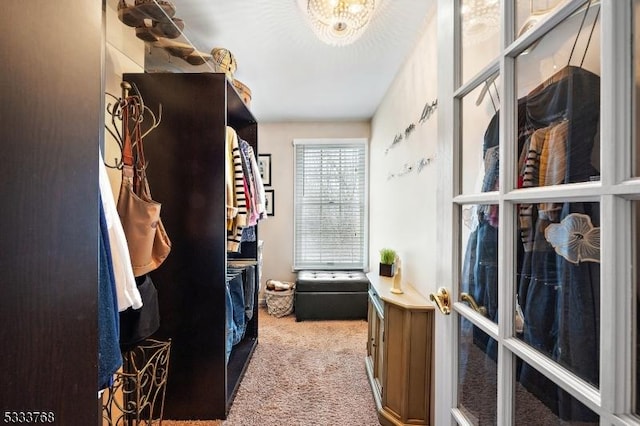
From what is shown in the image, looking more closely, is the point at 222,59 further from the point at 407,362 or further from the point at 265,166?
the point at 407,362

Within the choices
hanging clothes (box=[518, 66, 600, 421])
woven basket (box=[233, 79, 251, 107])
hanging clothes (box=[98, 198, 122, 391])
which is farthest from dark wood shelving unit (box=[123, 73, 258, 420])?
hanging clothes (box=[518, 66, 600, 421])

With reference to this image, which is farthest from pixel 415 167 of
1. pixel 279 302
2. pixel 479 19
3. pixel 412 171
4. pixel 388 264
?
pixel 279 302

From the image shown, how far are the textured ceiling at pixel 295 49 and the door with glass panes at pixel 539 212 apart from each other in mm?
1143

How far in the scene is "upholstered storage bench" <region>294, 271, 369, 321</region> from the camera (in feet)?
11.1

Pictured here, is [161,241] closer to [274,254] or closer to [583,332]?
[583,332]

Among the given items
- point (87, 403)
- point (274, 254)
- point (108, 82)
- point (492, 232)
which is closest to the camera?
point (87, 403)

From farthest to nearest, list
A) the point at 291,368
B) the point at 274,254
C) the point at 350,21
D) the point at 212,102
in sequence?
the point at 274,254, the point at 291,368, the point at 212,102, the point at 350,21

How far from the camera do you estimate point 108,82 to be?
157 centimetres

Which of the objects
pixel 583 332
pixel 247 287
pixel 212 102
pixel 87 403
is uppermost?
pixel 212 102

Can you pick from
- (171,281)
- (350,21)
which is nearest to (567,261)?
(350,21)

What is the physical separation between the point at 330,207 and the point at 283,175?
741mm

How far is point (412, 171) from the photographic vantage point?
221 centimetres

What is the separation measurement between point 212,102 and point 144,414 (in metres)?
1.83

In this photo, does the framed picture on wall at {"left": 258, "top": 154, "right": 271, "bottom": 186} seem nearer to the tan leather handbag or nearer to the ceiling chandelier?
the ceiling chandelier
